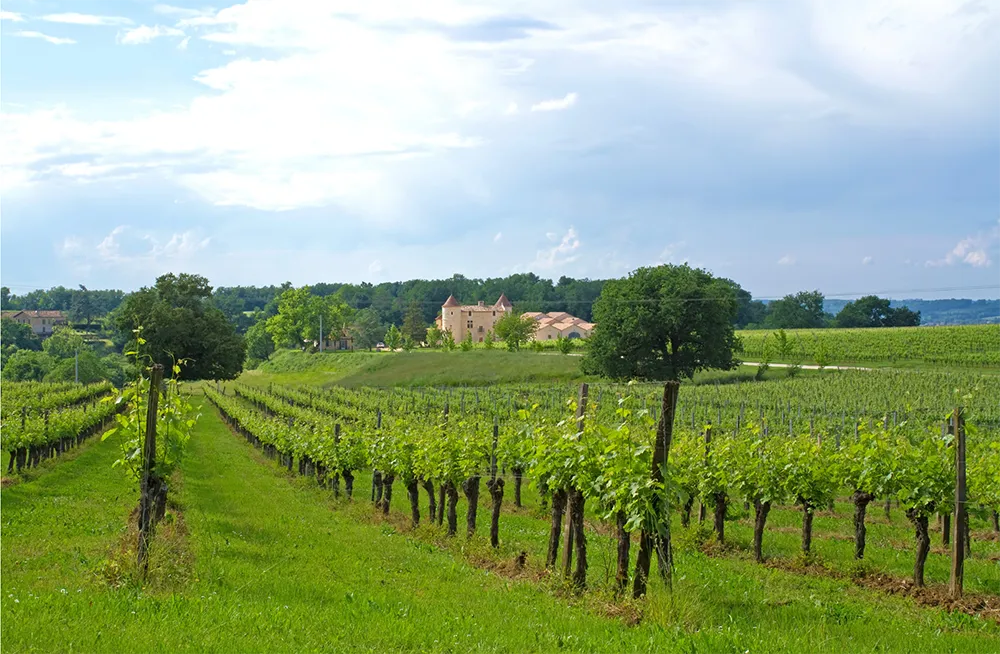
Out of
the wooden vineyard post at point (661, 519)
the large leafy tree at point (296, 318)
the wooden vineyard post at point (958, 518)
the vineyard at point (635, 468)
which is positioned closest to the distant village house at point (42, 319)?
the large leafy tree at point (296, 318)

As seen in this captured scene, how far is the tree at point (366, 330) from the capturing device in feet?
479

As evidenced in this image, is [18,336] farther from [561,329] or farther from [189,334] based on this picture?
[561,329]

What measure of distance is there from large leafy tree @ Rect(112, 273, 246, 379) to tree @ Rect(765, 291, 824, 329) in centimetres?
7820

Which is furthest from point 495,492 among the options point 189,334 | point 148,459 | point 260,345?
point 260,345

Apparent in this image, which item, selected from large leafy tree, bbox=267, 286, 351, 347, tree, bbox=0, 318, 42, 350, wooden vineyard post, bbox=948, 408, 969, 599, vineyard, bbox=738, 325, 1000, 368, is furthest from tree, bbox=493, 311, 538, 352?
wooden vineyard post, bbox=948, 408, 969, 599

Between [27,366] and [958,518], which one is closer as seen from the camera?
[958,518]

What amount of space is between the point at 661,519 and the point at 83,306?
147 meters

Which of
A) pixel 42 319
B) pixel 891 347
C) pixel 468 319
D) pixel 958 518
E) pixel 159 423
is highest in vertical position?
pixel 468 319

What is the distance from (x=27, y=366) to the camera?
83.1 m

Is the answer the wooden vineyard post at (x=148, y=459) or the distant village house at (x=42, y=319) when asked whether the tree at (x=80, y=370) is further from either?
the wooden vineyard post at (x=148, y=459)

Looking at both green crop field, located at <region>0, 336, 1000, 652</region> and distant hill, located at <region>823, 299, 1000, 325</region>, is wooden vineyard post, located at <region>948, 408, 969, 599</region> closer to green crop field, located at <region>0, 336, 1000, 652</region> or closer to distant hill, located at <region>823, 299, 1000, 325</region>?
green crop field, located at <region>0, 336, 1000, 652</region>

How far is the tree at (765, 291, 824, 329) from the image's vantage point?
119125 mm

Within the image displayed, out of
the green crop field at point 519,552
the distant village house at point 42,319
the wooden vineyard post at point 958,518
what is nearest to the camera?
the green crop field at point 519,552

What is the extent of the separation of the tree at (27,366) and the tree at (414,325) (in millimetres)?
69588
